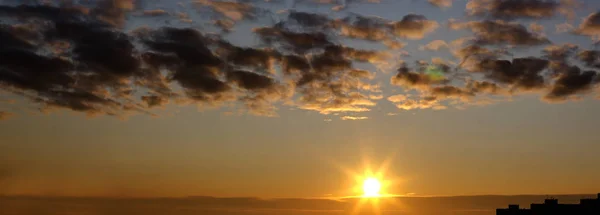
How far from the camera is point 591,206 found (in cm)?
15512

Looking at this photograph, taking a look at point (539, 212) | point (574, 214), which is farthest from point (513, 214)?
point (574, 214)

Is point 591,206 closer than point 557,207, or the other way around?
point 591,206

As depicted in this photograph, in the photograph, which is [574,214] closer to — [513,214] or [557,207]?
[557,207]

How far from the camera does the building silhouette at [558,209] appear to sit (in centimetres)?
15494

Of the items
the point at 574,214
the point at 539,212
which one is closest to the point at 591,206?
the point at 574,214

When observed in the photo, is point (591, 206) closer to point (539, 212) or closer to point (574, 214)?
point (574, 214)

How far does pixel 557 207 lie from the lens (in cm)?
16525

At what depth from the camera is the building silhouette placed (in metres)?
155

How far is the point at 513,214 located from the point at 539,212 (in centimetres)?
858

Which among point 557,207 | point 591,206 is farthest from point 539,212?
point 591,206

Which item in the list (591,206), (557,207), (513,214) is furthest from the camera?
(513,214)

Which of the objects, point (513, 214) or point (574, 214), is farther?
point (513, 214)

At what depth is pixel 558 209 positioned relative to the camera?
540 ft

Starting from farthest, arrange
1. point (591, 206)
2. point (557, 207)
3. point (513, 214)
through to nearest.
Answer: point (513, 214), point (557, 207), point (591, 206)
